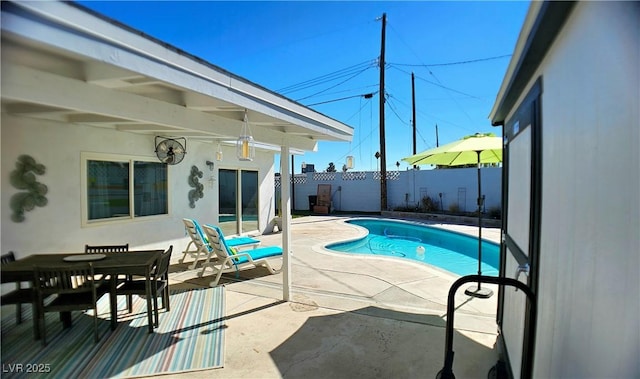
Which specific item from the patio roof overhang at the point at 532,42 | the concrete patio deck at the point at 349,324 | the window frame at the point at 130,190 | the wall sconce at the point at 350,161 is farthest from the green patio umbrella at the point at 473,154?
the wall sconce at the point at 350,161

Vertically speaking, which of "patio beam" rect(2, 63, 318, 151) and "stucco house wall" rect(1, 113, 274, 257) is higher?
"patio beam" rect(2, 63, 318, 151)

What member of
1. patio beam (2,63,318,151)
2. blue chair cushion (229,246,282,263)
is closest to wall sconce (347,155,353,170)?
blue chair cushion (229,246,282,263)

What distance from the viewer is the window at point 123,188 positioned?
279cm

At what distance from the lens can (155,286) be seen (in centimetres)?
400

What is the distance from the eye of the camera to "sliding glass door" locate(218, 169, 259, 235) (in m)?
9.68

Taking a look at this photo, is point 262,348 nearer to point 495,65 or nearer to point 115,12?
point 115,12

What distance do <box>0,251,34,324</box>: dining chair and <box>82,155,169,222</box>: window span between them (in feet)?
2.69

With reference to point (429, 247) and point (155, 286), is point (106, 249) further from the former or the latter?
point (429, 247)

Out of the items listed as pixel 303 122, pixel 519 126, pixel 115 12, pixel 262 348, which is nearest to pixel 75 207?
pixel 115 12

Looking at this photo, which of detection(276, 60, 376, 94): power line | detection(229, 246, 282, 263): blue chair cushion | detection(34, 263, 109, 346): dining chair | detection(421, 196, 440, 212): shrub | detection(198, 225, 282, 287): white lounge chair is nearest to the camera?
detection(34, 263, 109, 346): dining chair

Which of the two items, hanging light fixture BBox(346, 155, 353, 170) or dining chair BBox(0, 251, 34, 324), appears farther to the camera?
hanging light fixture BBox(346, 155, 353, 170)

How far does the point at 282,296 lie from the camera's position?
4.98 metres

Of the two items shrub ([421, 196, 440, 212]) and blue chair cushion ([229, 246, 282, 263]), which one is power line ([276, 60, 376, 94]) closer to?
shrub ([421, 196, 440, 212])

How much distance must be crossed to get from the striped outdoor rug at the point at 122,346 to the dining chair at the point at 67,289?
105 mm
